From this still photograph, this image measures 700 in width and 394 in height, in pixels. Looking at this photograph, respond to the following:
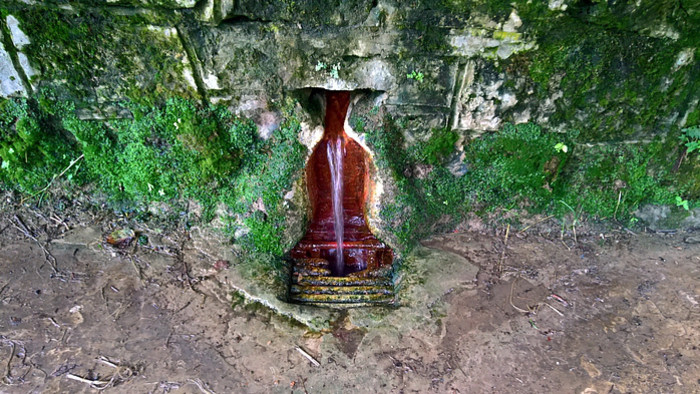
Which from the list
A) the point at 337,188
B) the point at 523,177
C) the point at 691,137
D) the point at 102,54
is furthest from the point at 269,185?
the point at 691,137

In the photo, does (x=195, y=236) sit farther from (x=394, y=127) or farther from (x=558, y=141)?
(x=558, y=141)

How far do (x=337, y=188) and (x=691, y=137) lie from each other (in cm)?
333

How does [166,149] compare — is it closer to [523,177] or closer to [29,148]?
[29,148]

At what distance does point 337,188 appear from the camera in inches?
174

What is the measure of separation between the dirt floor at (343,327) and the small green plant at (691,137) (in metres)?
0.93

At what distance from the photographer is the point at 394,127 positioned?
3.90 m

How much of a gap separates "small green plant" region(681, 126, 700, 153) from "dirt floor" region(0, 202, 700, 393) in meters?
0.93

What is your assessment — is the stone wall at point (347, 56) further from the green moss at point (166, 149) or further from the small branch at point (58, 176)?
the small branch at point (58, 176)

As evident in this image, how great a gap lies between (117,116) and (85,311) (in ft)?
5.49

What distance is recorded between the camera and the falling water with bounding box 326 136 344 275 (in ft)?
13.9

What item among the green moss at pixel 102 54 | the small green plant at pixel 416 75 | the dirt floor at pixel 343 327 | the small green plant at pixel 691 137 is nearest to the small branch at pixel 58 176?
the dirt floor at pixel 343 327

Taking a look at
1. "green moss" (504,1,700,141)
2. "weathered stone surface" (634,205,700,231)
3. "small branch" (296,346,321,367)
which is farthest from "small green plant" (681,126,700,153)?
"small branch" (296,346,321,367)

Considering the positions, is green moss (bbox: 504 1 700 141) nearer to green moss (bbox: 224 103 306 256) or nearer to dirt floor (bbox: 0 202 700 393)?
dirt floor (bbox: 0 202 700 393)

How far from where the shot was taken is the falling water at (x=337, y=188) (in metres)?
4.25
